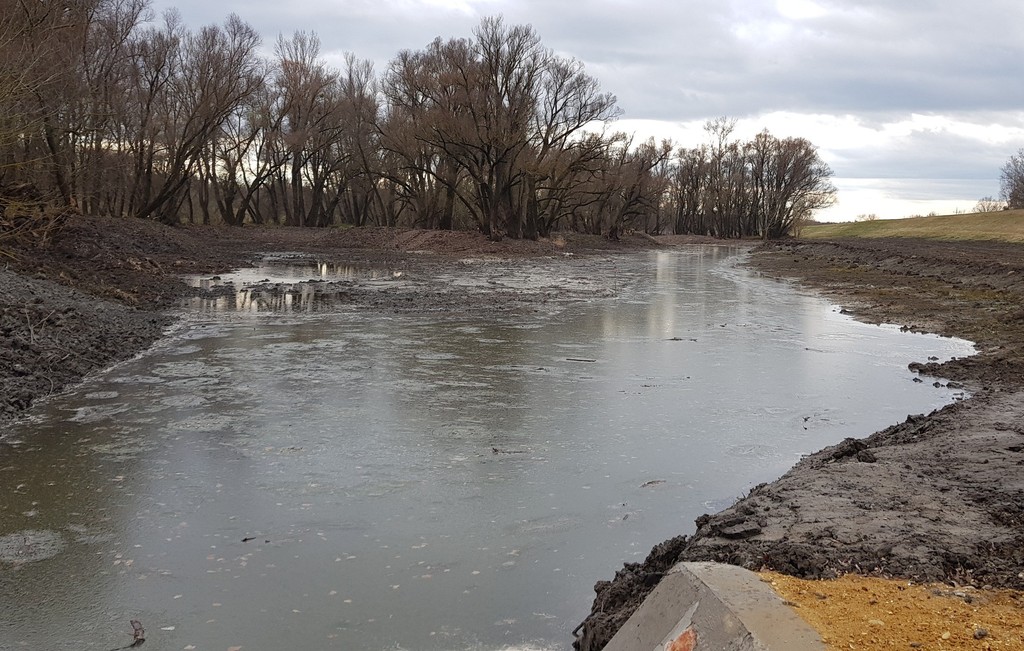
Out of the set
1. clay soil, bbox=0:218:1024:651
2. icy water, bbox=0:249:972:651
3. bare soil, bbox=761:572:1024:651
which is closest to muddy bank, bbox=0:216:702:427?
clay soil, bbox=0:218:1024:651

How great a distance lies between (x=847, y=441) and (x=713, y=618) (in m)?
3.92

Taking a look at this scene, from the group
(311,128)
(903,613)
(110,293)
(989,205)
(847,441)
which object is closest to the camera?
(903,613)

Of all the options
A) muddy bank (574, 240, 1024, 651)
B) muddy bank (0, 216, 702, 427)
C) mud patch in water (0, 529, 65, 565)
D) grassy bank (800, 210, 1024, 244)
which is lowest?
mud patch in water (0, 529, 65, 565)

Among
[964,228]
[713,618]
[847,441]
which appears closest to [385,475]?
[713,618]

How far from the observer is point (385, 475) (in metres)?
6.22

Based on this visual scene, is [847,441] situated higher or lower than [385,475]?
higher

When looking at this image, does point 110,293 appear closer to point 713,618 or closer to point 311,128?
point 713,618

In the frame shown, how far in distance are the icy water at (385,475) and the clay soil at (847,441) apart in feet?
1.67

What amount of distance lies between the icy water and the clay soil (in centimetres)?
51

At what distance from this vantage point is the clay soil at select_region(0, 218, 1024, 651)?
12.8 feet

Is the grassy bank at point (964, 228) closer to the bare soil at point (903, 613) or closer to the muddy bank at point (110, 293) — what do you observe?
the muddy bank at point (110, 293)

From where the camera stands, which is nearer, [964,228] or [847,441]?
[847,441]

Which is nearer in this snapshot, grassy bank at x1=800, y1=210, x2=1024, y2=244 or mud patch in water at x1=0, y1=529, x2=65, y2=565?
mud patch in water at x1=0, y1=529, x2=65, y2=565

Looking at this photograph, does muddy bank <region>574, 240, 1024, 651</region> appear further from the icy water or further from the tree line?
the tree line
